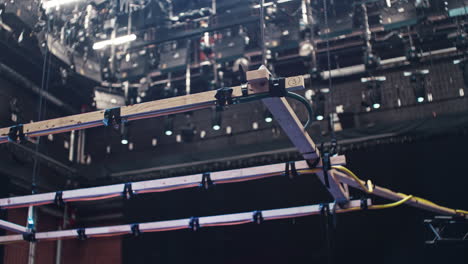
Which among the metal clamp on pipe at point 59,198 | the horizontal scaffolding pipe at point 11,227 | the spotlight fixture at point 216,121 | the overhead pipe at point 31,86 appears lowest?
the horizontal scaffolding pipe at point 11,227

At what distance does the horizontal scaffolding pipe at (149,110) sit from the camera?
2.84 metres

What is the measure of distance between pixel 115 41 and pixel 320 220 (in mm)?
4196

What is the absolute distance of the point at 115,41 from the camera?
822 centimetres

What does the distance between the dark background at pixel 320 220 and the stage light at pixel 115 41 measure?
8.68 feet

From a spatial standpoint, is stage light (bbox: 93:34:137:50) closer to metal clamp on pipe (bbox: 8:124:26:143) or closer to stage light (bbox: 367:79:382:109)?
stage light (bbox: 367:79:382:109)

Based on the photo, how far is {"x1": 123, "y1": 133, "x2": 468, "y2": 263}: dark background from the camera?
298 inches

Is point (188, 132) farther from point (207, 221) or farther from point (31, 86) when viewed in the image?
point (207, 221)

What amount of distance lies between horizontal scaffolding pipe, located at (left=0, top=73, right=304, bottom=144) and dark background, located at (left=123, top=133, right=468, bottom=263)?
5.29 metres

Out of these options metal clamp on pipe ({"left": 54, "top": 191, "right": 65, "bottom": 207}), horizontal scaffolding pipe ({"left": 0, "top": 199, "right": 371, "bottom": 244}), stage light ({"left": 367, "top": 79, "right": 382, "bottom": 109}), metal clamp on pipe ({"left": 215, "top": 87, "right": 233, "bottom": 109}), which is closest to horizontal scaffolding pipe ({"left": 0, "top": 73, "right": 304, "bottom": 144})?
metal clamp on pipe ({"left": 215, "top": 87, "right": 233, "bottom": 109})

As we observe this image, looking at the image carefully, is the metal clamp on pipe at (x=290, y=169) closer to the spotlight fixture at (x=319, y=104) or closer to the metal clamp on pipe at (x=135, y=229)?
the metal clamp on pipe at (x=135, y=229)

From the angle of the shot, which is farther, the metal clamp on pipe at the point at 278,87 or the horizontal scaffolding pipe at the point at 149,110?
the horizontal scaffolding pipe at the point at 149,110

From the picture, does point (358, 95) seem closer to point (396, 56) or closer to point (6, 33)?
point (396, 56)

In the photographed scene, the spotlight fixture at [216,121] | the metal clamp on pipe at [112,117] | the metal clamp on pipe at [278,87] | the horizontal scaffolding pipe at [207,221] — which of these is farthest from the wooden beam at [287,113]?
the spotlight fixture at [216,121]

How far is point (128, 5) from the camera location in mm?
8000
